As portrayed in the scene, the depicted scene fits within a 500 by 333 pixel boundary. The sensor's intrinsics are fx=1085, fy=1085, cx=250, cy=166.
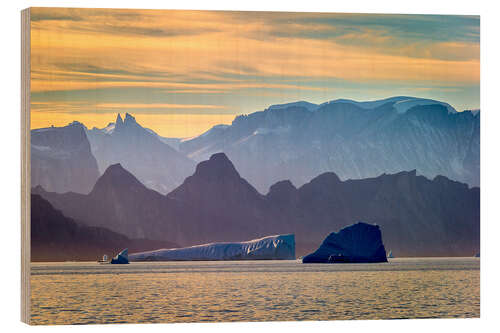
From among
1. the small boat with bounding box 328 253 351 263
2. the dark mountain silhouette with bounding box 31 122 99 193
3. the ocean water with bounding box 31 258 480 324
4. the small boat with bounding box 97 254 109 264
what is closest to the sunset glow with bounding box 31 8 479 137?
the dark mountain silhouette with bounding box 31 122 99 193

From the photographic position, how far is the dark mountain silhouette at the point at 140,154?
21453 millimetres

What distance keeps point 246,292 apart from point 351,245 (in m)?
3.59

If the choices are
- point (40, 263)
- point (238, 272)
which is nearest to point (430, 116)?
point (238, 272)

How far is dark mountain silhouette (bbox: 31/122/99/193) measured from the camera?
20.5 metres

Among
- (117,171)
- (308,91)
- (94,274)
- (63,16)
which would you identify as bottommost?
(94,274)

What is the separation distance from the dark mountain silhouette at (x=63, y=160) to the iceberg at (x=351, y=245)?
487 cm

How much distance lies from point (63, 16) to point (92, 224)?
13.3 ft

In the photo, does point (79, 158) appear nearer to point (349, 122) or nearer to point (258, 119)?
point (258, 119)

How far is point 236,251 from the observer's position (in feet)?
73.0

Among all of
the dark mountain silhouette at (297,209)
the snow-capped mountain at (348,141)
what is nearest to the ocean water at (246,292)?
the dark mountain silhouette at (297,209)

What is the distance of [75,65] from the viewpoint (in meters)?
20.8

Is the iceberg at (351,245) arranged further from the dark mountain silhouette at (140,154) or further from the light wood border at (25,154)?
the light wood border at (25,154)

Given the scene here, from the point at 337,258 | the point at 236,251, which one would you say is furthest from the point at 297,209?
the point at 337,258

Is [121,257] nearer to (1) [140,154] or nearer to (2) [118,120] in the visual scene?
(1) [140,154]
